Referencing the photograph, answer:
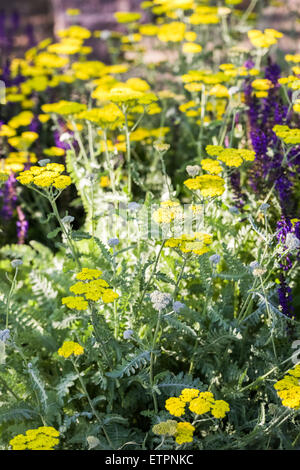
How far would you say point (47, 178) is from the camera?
1737 millimetres

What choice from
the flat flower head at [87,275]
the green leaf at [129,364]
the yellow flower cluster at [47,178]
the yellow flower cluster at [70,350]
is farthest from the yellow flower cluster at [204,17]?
the yellow flower cluster at [70,350]

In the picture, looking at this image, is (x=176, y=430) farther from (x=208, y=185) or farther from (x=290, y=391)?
(x=208, y=185)

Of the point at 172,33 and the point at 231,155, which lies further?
the point at 172,33

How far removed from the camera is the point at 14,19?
487 cm

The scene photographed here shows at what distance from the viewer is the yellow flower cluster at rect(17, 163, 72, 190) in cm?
171

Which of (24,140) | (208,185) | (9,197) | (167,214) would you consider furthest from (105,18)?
(167,214)

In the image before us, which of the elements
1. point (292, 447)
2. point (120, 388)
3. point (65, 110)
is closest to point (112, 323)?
point (120, 388)

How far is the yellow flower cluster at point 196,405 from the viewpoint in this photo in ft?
4.91

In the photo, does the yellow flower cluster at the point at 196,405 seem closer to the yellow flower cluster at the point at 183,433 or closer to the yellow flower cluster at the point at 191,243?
the yellow flower cluster at the point at 183,433

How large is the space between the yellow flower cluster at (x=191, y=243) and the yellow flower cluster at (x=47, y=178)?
14.4 inches

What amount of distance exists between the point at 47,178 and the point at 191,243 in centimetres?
48
